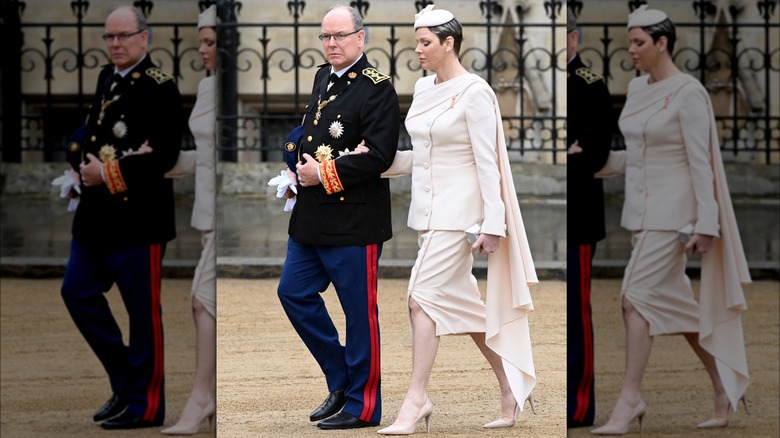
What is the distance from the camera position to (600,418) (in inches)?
109

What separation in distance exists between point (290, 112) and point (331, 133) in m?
0.14

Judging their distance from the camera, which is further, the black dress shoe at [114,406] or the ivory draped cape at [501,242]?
the black dress shoe at [114,406]

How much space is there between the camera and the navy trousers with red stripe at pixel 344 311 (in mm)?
2738

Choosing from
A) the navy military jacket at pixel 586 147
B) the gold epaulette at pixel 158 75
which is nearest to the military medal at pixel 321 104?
the gold epaulette at pixel 158 75

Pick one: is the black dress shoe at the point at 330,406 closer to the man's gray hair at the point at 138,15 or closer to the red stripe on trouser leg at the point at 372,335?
the red stripe on trouser leg at the point at 372,335

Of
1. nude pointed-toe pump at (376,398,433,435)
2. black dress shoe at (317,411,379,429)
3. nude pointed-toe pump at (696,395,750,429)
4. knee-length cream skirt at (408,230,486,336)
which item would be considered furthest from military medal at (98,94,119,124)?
nude pointed-toe pump at (696,395,750,429)

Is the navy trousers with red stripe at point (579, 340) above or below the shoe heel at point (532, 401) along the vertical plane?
above

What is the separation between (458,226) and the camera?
107 inches

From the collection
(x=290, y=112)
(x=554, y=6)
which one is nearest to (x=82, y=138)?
(x=290, y=112)

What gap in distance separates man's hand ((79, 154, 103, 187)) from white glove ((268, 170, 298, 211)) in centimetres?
45

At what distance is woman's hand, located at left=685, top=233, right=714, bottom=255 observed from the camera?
106 inches

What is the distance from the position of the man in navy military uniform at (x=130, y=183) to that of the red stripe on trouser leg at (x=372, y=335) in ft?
1.71

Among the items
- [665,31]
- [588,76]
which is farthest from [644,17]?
[588,76]

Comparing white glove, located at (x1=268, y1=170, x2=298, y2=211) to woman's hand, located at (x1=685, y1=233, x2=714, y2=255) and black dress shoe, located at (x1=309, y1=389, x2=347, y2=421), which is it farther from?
woman's hand, located at (x1=685, y1=233, x2=714, y2=255)
